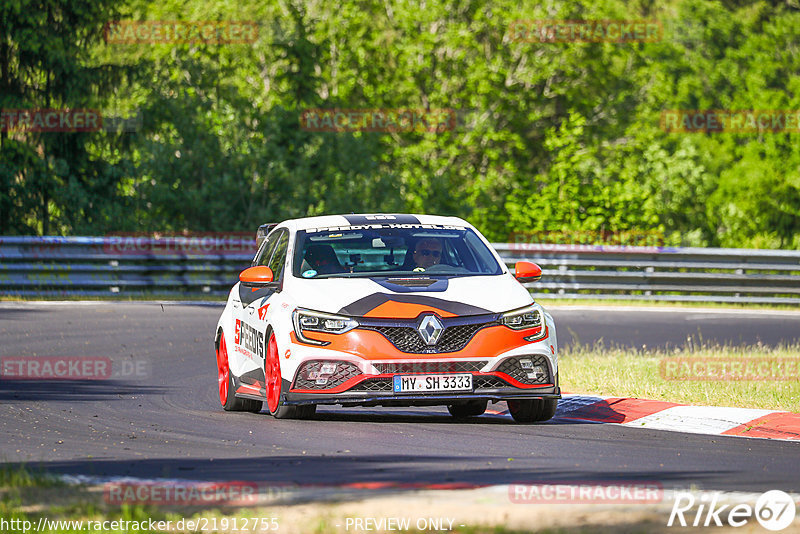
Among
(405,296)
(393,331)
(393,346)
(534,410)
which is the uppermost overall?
(405,296)

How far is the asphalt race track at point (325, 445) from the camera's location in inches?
307

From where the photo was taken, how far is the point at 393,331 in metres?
10.1

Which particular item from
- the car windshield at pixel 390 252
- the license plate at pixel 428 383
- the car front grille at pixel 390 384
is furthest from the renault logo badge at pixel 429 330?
the car windshield at pixel 390 252

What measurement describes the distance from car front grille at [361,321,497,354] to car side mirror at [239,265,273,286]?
4.32ft

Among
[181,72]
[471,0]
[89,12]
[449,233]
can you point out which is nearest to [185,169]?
[89,12]

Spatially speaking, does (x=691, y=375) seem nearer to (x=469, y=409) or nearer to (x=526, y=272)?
(x=469, y=409)

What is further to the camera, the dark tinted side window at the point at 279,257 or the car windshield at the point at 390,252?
the dark tinted side window at the point at 279,257

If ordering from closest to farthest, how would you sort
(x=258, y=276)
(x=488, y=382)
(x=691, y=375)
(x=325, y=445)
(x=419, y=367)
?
(x=325, y=445)
(x=419, y=367)
(x=488, y=382)
(x=258, y=276)
(x=691, y=375)

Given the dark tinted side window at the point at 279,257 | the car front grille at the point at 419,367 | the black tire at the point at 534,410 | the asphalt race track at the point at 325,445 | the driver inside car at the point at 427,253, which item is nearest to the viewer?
the asphalt race track at the point at 325,445

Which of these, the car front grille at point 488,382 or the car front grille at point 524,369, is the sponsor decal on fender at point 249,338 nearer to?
the car front grille at point 488,382

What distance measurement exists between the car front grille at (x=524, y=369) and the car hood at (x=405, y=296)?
395 mm

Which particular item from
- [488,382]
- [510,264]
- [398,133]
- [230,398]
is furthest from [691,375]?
[398,133]

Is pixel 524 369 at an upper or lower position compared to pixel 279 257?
lower

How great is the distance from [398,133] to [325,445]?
3846 centimetres
